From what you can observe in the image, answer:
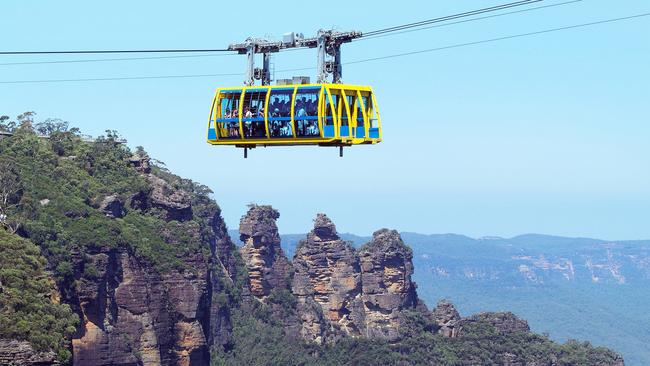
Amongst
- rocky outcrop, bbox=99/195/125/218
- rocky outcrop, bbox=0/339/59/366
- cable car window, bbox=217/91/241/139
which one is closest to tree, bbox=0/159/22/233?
rocky outcrop, bbox=99/195/125/218

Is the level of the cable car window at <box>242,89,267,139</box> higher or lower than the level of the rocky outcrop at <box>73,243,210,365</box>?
higher

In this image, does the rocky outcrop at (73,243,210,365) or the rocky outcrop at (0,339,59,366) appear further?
the rocky outcrop at (73,243,210,365)

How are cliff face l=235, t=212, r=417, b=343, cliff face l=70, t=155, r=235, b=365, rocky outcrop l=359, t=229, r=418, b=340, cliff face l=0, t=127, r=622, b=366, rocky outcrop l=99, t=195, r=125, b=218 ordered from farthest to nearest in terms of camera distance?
rocky outcrop l=359, t=229, r=418, b=340 → cliff face l=235, t=212, r=417, b=343 → rocky outcrop l=99, t=195, r=125, b=218 → cliff face l=70, t=155, r=235, b=365 → cliff face l=0, t=127, r=622, b=366

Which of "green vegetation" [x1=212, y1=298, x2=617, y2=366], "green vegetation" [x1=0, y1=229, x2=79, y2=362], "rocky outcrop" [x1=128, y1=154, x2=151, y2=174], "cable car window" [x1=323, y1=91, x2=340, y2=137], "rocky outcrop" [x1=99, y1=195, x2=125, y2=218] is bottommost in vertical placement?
"green vegetation" [x1=212, y1=298, x2=617, y2=366]

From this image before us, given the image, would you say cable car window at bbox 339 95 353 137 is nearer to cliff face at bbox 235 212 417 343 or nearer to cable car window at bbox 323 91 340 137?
cable car window at bbox 323 91 340 137

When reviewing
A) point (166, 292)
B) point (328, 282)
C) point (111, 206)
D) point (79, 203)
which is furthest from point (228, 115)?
point (328, 282)

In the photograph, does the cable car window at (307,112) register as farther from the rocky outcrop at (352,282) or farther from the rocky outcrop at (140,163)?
the rocky outcrop at (352,282)

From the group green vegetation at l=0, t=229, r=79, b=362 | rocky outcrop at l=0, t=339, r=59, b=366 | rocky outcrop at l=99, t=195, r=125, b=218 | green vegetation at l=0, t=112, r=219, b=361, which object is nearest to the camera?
rocky outcrop at l=0, t=339, r=59, b=366

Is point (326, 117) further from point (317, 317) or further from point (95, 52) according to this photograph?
point (317, 317)
